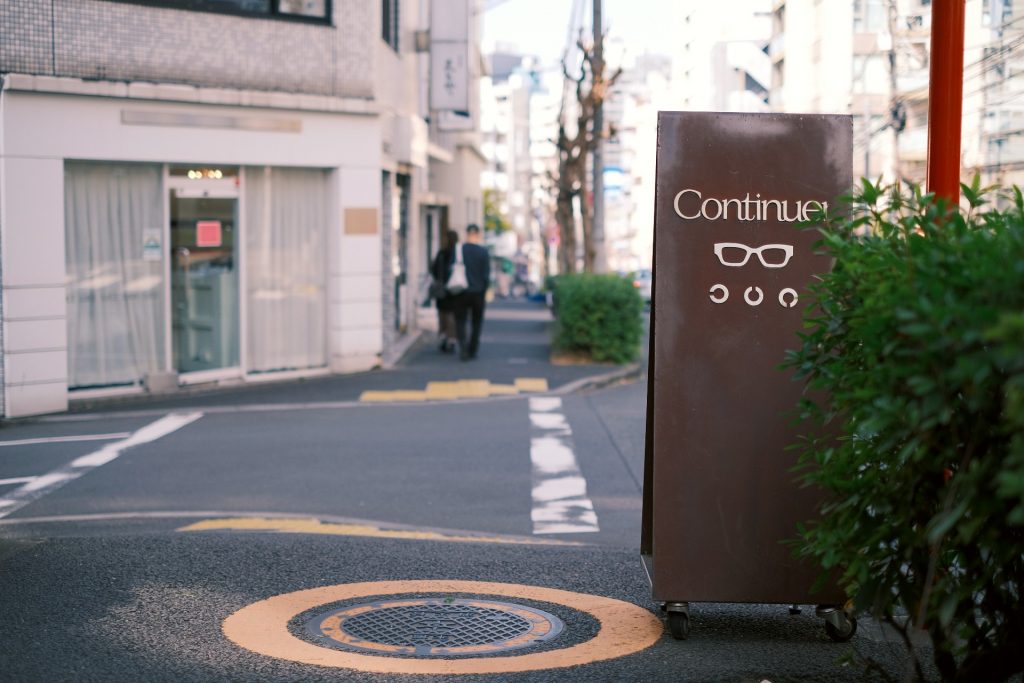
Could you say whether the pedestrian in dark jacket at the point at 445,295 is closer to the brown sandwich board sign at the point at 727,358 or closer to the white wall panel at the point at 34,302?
the white wall panel at the point at 34,302

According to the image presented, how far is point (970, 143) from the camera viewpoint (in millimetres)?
14031

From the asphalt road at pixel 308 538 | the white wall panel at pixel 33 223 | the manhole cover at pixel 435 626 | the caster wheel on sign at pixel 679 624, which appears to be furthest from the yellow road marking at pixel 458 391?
the caster wheel on sign at pixel 679 624

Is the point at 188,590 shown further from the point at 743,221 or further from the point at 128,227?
the point at 128,227

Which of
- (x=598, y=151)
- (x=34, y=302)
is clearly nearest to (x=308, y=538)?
(x=34, y=302)

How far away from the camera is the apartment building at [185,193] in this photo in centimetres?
1439

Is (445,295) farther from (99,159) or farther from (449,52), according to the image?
(99,159)

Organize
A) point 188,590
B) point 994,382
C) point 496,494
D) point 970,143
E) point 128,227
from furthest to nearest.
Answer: point 128,227 → point 970,143 → point 496,494 → point 188,590 → point 994,382

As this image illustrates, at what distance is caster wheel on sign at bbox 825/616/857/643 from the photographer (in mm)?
5295

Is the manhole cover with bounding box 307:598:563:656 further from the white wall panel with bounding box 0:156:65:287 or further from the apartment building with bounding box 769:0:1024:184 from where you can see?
the white wall panel with bounding box 0:156:65:287

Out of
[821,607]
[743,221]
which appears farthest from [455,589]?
[743,221]

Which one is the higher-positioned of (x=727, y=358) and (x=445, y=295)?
(x=727, y=358)

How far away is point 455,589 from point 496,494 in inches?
132

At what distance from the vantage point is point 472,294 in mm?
19625

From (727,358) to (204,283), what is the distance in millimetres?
12417
